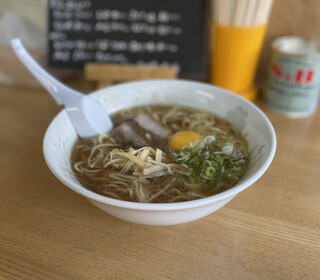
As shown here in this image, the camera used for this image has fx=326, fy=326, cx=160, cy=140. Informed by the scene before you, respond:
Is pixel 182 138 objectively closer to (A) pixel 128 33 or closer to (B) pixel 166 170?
(B) pixel 166 170

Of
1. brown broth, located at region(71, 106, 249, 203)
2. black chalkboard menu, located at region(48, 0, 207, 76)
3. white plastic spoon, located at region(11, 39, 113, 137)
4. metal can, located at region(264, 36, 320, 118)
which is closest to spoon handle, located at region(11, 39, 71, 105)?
white plastic spoon, located at region(11, 39, 113, 137)

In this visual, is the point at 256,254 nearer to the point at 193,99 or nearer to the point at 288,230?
the point at 288,230

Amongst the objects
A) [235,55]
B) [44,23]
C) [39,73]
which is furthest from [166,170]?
[44,23]

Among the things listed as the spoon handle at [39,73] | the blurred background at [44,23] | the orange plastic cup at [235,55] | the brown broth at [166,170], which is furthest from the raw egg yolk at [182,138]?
the blurred background at [44,23]

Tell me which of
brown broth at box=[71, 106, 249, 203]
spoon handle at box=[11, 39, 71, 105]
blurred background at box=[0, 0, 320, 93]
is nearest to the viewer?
brown broth at box=[71, 106, 249, 203]

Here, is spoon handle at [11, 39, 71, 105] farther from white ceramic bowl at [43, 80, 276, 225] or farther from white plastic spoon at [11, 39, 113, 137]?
white ceramic bowl at [43, 80, 276, 225]
